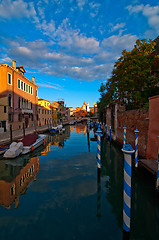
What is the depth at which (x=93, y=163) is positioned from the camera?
789 cm

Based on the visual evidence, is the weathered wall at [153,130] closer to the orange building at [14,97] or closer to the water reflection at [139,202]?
the water reflection at [139,202]

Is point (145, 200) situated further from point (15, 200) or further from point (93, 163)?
point (15, 200)

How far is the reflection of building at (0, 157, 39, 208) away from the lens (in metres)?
4.40

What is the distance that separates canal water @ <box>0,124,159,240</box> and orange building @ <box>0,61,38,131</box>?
498 inches

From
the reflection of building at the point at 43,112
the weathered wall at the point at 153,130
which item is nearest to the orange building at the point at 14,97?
the reflection of building at the point at 43,112

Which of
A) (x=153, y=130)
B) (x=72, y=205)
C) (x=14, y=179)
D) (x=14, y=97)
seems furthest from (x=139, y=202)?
(x=14, y=97)

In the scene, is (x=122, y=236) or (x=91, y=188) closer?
(x=122, y=236)

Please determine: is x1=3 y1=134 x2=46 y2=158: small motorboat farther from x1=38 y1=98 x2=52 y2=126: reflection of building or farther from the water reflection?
x1=38 y1=98 x2=52 y2=126: reflection of building

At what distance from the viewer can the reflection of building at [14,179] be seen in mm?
4400

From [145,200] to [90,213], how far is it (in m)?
1.99

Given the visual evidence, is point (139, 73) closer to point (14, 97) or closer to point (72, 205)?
point (72, 205)

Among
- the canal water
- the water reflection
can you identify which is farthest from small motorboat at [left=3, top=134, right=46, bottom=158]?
the water reflection

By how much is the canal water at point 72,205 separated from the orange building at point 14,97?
12.6 m

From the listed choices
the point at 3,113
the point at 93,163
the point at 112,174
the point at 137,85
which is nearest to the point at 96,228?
the point at 112,174
